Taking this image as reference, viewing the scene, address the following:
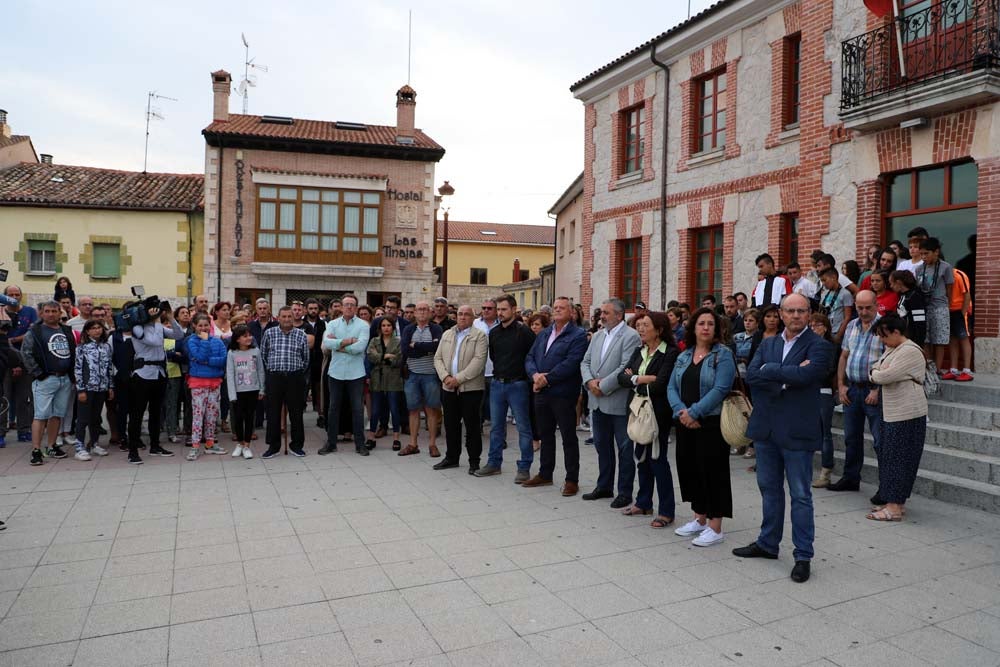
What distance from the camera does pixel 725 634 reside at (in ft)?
12.1

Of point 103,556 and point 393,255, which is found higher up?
point 393,255

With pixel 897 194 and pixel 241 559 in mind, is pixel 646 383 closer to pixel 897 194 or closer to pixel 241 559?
pixel 241 559

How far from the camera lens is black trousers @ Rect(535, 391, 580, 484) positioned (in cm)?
670

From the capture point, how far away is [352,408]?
8688mm

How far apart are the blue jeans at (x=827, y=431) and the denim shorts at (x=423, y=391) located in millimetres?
4440

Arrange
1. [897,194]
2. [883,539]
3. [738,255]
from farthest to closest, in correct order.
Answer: [738,255] < [897,194] < [883,539]

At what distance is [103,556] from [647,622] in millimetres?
3777

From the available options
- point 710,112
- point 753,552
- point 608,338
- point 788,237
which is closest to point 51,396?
point 608,338

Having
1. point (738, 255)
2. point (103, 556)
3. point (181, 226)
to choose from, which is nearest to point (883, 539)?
point (103, 556)

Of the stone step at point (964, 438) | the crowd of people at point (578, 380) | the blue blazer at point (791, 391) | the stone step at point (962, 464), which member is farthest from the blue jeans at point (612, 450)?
the stone step at point (964, 438)

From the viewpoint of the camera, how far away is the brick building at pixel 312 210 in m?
22.8

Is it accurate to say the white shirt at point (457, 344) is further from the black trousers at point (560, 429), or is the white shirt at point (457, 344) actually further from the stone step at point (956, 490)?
the stone step at point (956, 490)

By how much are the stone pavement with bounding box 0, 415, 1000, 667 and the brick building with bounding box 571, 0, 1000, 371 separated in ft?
17.5

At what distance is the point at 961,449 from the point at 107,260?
961 inches
